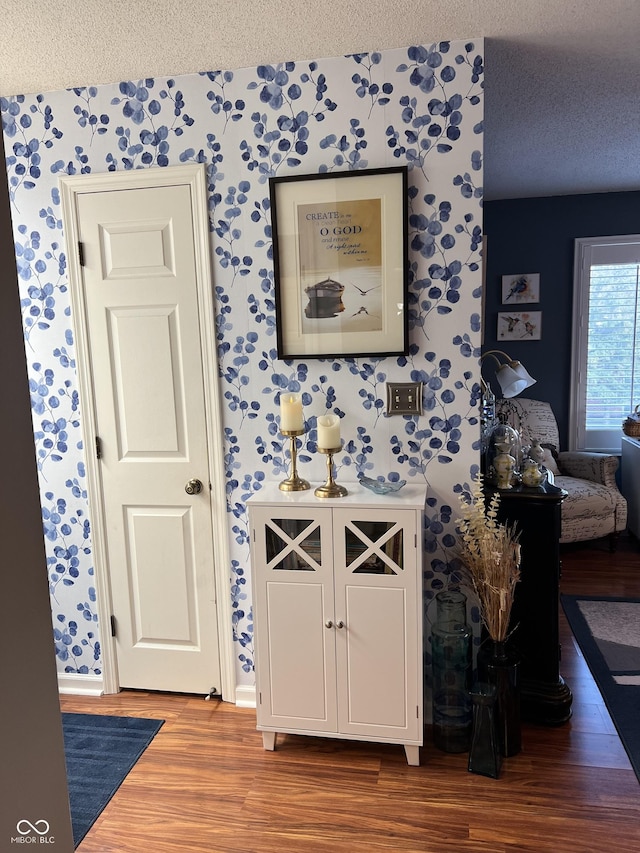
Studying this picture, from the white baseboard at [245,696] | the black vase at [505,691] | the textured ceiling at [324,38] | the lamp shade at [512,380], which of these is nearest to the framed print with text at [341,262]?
the textured ceiling at [324,38]

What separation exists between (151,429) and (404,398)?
3.57 ft

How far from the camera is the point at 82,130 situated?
2564 mm

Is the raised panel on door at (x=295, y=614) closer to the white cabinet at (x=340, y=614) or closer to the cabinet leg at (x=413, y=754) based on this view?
the white cabinet at (x=340, y=614)

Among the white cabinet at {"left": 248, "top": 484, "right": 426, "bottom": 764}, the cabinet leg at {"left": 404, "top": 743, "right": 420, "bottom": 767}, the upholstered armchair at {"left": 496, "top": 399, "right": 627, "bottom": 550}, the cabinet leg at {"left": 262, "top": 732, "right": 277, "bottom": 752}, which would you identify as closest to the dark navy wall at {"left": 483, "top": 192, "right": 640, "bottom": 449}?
the upholstered armchair at {"left": 496, "top": 399, "right": 627, "bottom": 550}

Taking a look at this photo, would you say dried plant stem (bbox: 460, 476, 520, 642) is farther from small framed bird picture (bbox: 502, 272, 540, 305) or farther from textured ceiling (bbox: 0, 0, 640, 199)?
small framed bird picture (bbox: 502, 272, 540, 305)

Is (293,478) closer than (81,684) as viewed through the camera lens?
Yes

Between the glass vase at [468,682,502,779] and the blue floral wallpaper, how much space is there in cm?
46

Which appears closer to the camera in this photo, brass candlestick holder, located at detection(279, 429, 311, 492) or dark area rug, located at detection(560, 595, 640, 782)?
brass candlestick holder, located at detection(279, 429, 311, 492)

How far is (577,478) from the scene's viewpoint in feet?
15.2

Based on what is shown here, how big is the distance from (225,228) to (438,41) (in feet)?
3.38

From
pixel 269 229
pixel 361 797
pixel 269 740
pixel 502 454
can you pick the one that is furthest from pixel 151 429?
pixel 361 797

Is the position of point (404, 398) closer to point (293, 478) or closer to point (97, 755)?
point (293, 478)

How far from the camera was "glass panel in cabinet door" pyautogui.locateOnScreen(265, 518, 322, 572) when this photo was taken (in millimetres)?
2262

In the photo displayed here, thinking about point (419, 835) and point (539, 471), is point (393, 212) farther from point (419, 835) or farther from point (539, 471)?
point (419, 835)
